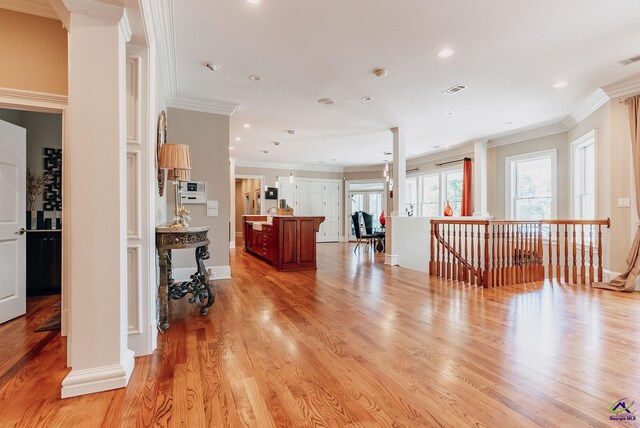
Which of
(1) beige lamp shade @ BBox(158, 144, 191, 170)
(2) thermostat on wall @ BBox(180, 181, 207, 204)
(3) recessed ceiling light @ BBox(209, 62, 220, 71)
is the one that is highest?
(3) recessed ceiling light @ BBox(209, 62, 220, 71)

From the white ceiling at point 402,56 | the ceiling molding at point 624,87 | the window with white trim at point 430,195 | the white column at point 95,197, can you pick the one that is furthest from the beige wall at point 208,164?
the window with white trim at point 430,195

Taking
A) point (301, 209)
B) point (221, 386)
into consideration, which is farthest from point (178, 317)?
point (301, 209)

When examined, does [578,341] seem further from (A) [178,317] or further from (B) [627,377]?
(A) [178,317]

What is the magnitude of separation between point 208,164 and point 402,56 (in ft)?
9.82

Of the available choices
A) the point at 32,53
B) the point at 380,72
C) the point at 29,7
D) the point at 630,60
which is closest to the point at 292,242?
the point at 380,72

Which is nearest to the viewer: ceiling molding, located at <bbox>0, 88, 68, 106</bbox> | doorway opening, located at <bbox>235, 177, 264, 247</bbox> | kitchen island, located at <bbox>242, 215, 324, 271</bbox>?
ceiling molding, located at <bbox>0, 88, 68, 106</bbox>

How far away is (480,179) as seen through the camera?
707cm

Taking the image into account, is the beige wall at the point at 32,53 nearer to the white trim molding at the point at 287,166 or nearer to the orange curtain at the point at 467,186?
the white trim molding at the point at 287,166

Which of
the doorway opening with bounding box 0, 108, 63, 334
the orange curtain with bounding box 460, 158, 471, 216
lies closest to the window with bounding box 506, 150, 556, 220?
the orange curtain with bounding box 460, 158, 471, 216

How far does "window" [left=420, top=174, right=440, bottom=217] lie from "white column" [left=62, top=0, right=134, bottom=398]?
27.1ft

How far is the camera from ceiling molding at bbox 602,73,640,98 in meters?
3.79

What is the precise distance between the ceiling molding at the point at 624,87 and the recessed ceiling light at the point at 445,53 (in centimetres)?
254

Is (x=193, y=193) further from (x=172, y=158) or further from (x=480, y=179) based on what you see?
(x=480, y=179)

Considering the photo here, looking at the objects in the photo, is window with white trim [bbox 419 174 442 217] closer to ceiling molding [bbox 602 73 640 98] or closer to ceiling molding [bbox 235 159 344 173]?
ceiling molding [bbox 235 159 344 173]
